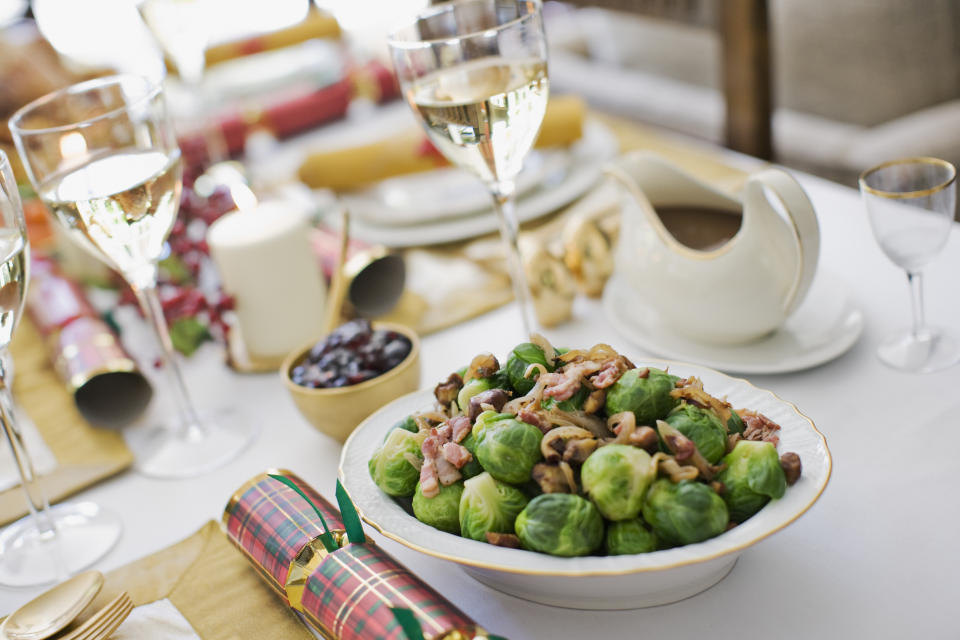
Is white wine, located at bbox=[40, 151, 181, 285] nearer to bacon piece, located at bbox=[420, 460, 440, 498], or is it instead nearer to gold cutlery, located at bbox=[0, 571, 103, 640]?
gold cutlery, located at bbox=[0, 571, 103, 640]

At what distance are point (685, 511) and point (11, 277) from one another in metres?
0.61

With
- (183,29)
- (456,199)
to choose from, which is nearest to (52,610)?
(456,199)

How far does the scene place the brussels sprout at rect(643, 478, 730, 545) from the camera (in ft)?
1.88

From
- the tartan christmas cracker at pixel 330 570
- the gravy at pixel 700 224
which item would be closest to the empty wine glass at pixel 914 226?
the gravy at pixel 700 224

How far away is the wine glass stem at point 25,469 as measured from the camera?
831 mm

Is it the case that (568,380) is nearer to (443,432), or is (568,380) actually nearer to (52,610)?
(443,432)

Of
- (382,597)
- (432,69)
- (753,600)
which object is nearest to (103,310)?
(432,69)

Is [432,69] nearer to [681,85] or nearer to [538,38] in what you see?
[538,38]

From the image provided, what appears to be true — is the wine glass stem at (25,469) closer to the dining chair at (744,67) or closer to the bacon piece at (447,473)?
the bacon piece at (447,473)

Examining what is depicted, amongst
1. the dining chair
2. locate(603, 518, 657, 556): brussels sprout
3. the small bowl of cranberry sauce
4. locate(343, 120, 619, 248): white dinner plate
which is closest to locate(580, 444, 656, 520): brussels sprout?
locate(603, 518, 657, 556): brussels sprout

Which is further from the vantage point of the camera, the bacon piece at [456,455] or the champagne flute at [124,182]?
the champagne flute at [124,182]

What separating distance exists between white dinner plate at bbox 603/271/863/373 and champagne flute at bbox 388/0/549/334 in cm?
25

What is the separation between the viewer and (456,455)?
26.2 inches

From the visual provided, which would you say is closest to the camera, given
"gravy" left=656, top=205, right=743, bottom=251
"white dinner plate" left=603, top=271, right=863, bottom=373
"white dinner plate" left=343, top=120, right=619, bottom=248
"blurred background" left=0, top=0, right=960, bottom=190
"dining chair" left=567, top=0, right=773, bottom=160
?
"white dinner plate" left=603, top=271, right=863, bottom=373
